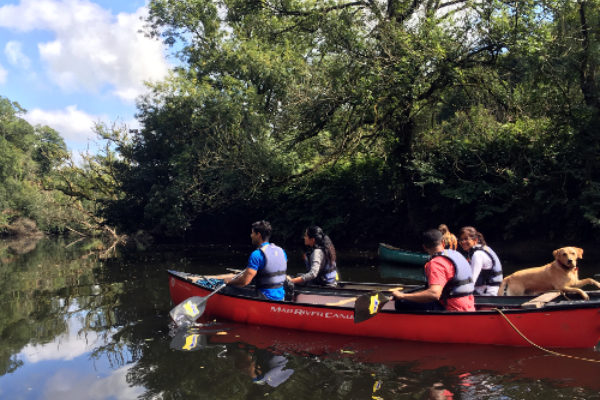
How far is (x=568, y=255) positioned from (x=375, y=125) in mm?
10856

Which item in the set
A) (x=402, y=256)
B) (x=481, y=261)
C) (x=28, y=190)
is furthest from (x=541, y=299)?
(x=28, y=190)

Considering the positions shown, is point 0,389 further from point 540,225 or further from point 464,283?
point 540,225

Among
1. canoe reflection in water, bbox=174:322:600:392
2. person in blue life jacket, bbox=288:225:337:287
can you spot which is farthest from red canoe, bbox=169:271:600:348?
person in blue life jacket, bbox=288:225:337:287

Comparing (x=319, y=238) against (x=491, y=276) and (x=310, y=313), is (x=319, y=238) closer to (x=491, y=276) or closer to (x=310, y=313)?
(x=310, y=313)

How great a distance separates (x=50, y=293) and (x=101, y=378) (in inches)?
282

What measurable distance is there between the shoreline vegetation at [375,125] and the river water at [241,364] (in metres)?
9.31

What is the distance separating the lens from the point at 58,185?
Answer: 31203mm

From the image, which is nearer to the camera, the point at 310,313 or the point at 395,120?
the point at 310,313

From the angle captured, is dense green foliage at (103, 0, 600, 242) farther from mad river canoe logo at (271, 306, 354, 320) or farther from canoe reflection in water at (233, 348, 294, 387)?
canoe reflection in water at (233, 348, 294, 387)

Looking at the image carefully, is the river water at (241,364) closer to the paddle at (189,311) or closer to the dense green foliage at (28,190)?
the paddle at (189,311)

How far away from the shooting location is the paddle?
7.80m

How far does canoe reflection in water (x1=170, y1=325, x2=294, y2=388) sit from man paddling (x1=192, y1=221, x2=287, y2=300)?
3.14 ft

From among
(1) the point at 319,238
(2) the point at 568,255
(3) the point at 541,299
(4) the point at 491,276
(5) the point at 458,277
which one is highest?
(1) the point at 319,238

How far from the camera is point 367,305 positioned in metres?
6.27
